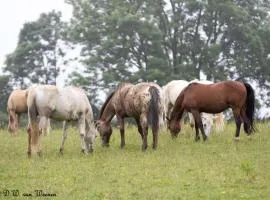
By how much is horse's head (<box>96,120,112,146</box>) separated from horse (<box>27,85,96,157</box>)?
1204mm

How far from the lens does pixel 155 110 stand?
14.7m

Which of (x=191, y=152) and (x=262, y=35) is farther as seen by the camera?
(x=262, y=35)

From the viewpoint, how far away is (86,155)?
14648 millimetres

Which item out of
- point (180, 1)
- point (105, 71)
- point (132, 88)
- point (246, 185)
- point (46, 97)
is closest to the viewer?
point (246, 185)

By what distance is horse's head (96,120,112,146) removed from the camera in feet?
55.2

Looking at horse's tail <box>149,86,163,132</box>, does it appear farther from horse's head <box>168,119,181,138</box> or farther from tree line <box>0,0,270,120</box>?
tree line <box>0,0,270,120</box>

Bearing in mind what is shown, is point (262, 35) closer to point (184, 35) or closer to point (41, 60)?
point (184, 35)

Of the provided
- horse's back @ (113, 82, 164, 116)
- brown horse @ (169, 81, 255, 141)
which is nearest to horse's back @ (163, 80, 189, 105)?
brown horse @ (169, 81, 255, 141)

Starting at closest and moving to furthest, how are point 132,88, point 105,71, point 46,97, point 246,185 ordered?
point 246,185, point 46,97, point 132,88, point 105,71

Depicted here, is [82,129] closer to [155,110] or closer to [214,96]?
[155,110]

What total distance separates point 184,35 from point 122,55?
6261mm

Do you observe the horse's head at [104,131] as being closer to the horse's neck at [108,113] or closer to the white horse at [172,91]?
the horse's neck at [108,113]

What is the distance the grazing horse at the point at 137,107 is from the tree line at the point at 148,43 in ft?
69.7

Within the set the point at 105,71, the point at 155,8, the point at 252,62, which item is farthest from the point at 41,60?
the point at 252,62
